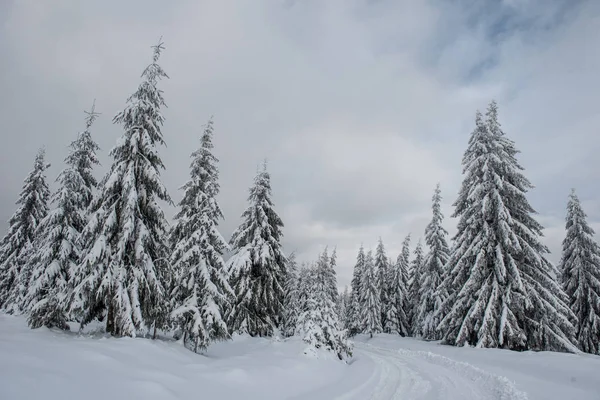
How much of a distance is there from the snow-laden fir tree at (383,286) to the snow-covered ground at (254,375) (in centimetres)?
3329

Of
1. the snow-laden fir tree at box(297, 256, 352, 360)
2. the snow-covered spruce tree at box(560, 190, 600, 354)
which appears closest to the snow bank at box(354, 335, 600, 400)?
the snow-laden fir tree at box(297, 256, 352, 360)

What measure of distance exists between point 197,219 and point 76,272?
20.2ft

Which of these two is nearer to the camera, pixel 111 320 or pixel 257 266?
pixel 111 320

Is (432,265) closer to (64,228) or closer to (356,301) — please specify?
(356,301)

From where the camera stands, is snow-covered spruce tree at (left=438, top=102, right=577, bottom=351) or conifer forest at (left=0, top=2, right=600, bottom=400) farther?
snow-covered spruce tree at (left=438, top=102, right=577, bottom=351)

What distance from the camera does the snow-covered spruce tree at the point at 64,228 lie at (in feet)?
57.8

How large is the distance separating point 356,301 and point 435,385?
42.5 metres

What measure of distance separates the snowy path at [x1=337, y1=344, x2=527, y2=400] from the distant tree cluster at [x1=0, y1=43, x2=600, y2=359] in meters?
4.50

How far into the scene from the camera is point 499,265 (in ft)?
66.5

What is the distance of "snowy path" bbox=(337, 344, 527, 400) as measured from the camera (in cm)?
1023

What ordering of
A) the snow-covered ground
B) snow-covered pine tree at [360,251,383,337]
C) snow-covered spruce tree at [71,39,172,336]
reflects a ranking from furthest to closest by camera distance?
snow-covered pine tree at [360,251,383,337], snow-covered spruce tree at [71,39,172,336], the snow-covered ground

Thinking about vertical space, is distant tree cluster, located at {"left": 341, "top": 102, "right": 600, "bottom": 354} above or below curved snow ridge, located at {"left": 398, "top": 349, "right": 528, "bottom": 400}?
above

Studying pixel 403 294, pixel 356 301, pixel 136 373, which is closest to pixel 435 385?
pixel 136 373

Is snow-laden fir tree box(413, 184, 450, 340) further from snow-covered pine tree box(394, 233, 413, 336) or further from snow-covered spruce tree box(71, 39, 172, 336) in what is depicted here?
snow-covered spruce tree box(71, 39, 172, 336)
